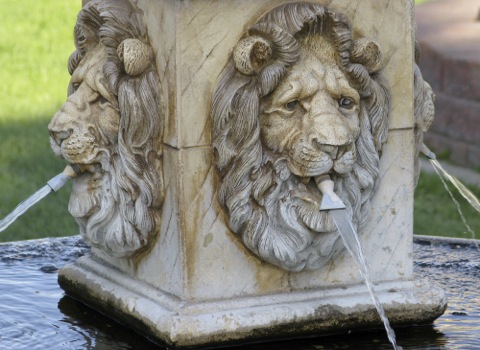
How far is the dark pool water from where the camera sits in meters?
4.21

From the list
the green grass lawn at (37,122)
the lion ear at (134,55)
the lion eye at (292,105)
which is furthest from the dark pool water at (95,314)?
the green grass lawn at (37,122)

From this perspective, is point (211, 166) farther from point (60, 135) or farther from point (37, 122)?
point (37, 122)

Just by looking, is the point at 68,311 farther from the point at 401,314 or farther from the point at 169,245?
the point at 401,314

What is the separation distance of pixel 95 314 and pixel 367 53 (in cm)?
118

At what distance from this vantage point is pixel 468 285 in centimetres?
481

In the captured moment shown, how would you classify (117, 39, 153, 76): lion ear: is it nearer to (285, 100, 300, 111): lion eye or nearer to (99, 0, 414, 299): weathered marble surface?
(99, 0, 414, 299): weathered marble surface

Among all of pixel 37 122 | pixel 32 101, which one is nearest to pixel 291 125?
pixel 37 122

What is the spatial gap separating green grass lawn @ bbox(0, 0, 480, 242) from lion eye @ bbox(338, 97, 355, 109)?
273cm

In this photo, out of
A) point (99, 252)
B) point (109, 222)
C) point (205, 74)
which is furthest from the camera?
point (99, 252)

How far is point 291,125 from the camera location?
13.4 feet

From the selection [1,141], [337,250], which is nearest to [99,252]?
[337,250]

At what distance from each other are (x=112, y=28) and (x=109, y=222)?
1.86ft

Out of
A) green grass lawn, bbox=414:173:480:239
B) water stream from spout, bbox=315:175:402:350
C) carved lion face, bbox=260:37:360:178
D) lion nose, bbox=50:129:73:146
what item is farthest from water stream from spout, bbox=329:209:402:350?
green grass lawn, bbox=414:173:480:239

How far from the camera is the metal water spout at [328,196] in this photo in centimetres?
408
